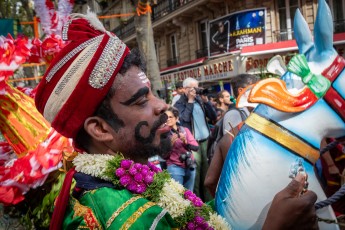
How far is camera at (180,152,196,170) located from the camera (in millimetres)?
5262

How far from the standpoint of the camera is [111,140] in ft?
5.02

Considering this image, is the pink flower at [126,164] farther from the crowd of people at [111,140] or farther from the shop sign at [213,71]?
the shop sign at [213,71]

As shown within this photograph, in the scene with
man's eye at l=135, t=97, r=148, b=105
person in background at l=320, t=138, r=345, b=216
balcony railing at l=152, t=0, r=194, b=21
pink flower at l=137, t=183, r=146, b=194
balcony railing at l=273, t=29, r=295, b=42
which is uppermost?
balcony railing at l=152, t=0, r=194, b=21

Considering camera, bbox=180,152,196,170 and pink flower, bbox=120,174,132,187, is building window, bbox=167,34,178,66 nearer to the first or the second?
camera, bbox=180,152,196,170

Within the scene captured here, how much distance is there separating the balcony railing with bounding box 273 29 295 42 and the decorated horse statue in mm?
14980

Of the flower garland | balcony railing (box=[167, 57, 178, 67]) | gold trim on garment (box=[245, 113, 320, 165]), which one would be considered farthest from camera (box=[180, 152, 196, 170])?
balcony railing (box=[167, 57, 178, 67])

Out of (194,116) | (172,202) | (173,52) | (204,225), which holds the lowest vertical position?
(194,116)

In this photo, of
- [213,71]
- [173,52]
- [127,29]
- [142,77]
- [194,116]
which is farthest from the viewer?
[127,29]

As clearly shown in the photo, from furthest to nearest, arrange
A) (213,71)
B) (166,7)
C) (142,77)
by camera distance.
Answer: (166,7) < (213,71) < (142,77)

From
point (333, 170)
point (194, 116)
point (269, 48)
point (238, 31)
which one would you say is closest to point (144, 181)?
point (333, 170)

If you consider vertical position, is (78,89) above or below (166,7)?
A: below

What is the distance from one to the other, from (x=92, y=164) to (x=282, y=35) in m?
16.2

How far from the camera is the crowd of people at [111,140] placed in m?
1.41

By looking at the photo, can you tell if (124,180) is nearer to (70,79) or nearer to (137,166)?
(137,166)
